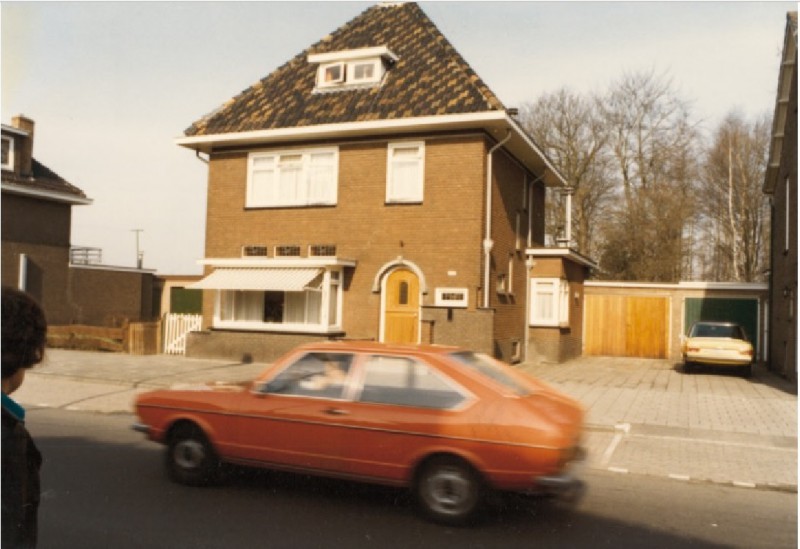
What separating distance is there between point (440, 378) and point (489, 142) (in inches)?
524

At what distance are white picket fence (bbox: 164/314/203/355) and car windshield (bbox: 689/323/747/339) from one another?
48.0 ft

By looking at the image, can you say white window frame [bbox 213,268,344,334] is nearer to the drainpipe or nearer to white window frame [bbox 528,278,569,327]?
the drainpipe

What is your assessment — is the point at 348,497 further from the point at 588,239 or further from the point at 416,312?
the point at 588,239

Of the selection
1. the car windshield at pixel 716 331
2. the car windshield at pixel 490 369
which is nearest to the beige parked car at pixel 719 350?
the car windshield at pixel 716 331

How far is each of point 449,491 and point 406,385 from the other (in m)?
0.97

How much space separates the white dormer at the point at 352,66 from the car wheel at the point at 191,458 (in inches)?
586

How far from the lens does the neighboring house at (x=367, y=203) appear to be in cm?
1817

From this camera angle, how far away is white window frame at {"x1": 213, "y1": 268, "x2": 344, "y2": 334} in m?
18.8

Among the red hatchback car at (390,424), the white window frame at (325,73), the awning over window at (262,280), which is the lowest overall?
the red hatchback car at (390,424)

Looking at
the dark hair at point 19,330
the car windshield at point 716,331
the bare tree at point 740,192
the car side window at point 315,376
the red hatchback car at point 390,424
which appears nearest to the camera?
the dark hair at point 19,330

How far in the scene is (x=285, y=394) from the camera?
6.59 m

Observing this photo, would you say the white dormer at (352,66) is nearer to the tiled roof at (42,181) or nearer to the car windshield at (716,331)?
the car windshield at (716,331)

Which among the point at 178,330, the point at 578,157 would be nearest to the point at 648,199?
the point at 578,157

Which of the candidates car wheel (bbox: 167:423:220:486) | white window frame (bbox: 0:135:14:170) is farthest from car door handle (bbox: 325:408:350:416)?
white window frame (bbox: 0:135:14:170)
